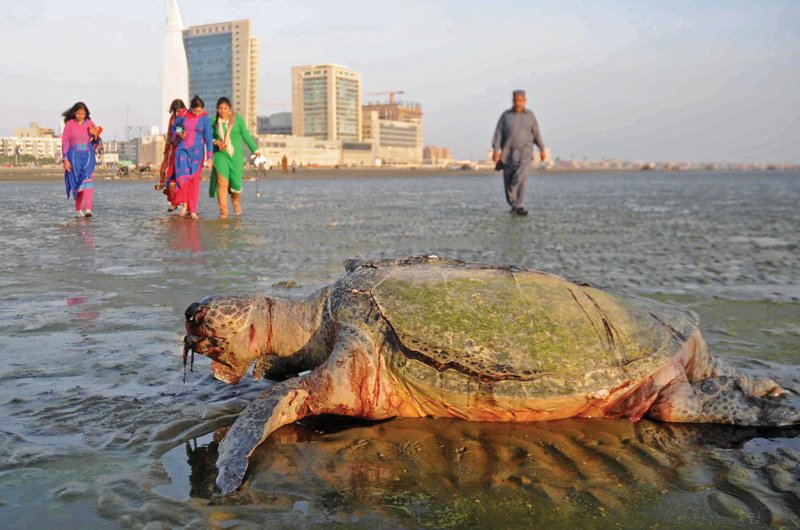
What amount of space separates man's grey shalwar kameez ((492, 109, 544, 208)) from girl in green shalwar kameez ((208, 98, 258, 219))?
570cm

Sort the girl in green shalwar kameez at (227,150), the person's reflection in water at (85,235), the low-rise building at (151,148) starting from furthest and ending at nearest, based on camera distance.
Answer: the low-rise building at (151,148)
the girl in green shalwar kameez at (227,150)
the person's reflection in water at (85,235)

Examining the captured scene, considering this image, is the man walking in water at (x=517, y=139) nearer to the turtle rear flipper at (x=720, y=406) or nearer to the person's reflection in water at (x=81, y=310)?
the person's reflection in water at (x=81, y=310)

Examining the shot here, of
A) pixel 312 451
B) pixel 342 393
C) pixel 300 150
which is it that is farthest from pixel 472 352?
pixel 300 150

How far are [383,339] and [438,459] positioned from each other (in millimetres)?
710

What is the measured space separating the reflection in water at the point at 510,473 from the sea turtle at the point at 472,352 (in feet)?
0.37

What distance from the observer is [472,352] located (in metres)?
3.32

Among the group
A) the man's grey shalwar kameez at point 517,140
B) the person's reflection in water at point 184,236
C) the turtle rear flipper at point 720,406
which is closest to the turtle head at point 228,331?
the turtle rear flipper at point 720,406

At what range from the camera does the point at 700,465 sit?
2.90 meters

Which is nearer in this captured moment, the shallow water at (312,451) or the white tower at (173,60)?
the shallow water at (312,451)

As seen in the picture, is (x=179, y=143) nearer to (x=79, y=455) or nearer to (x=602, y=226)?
(x=602, y=226)

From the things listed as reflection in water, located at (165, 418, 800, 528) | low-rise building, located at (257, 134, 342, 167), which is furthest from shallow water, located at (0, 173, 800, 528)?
low-rise building, located at (257, 134, 342, 167)

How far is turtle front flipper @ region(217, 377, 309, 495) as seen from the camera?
2.66m

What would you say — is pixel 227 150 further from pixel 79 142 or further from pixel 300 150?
pixel 300 150

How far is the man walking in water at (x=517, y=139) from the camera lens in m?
15.3
